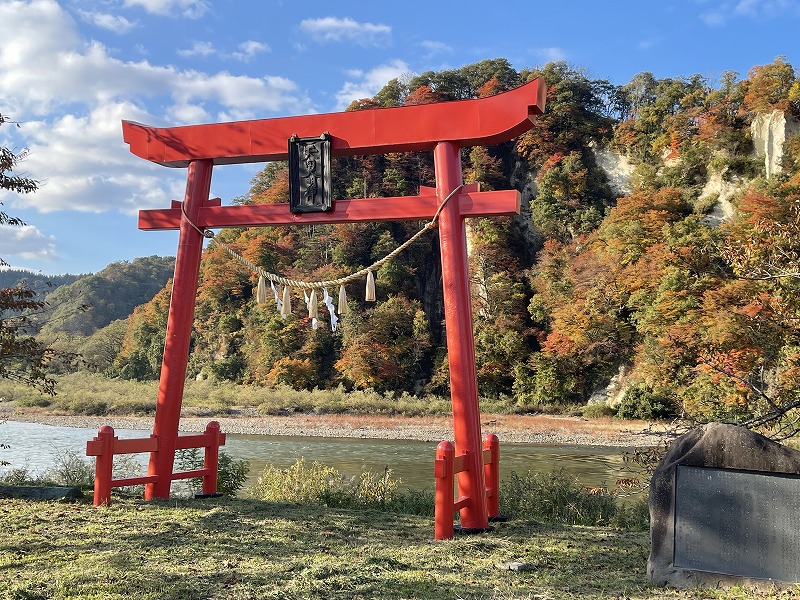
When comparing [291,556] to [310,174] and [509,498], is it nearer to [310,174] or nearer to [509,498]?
[509,498]

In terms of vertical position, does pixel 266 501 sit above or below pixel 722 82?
below

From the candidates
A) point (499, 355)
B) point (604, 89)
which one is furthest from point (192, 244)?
point (604, 89)

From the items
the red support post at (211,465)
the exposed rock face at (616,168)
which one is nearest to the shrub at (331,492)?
the red support post at (211,465)

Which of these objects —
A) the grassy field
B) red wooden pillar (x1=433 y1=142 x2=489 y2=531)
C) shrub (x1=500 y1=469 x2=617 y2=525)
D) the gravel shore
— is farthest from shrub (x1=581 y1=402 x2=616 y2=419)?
red wooden pillar (x1=433 y1=142 x2=489 y2=531)

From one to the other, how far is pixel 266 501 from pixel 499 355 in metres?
24.1

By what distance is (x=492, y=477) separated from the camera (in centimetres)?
643

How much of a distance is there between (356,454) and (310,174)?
500 inches

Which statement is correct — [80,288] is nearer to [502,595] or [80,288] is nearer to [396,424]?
[396,424]

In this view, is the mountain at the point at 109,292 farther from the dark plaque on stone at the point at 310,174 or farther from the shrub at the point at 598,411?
the dark plaque on stone at the point at 310,174

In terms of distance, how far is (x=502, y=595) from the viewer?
12.4 feet

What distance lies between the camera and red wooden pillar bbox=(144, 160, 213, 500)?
6.84m

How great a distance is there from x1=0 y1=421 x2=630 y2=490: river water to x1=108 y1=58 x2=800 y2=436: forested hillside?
446cm

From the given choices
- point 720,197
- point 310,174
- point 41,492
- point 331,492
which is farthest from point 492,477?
point 720,197

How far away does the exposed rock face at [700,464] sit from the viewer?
3975mm
